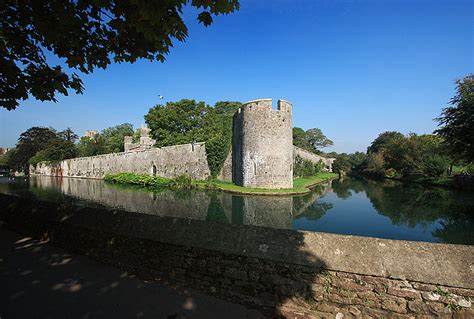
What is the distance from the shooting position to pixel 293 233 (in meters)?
3.34

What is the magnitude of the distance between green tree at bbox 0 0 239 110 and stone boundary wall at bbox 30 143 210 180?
2343 centimetres

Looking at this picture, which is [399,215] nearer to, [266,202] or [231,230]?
[266,202]

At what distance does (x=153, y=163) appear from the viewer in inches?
1256

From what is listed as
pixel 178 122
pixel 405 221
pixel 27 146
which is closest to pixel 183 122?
pixel 178 122

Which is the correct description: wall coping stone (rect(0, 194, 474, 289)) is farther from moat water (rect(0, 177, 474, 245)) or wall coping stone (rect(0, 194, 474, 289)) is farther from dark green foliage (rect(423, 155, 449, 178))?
dark green foliage (rect(423, 155, 449, 178))

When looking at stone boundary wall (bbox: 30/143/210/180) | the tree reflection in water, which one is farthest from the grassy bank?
the tree reflection in water

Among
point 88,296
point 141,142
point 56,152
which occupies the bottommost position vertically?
point 88,296

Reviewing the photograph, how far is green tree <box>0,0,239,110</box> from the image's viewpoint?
3.45 metres

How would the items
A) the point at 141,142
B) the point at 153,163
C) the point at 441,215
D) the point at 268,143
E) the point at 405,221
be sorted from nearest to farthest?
the point at 405,221 → the point at 441,215 → the point at 268,143 → the point at 153,163 → the point at 141,142

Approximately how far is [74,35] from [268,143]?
17.6 m

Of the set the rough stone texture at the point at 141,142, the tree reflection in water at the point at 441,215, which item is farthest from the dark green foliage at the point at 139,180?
the tree reflection in water at the point at 441,215

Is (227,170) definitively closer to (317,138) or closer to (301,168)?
(301,168)

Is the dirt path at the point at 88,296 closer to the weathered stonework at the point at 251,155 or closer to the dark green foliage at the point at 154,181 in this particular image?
the weathered stonework at the point at 251,155

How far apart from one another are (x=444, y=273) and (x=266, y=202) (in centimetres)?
1372
